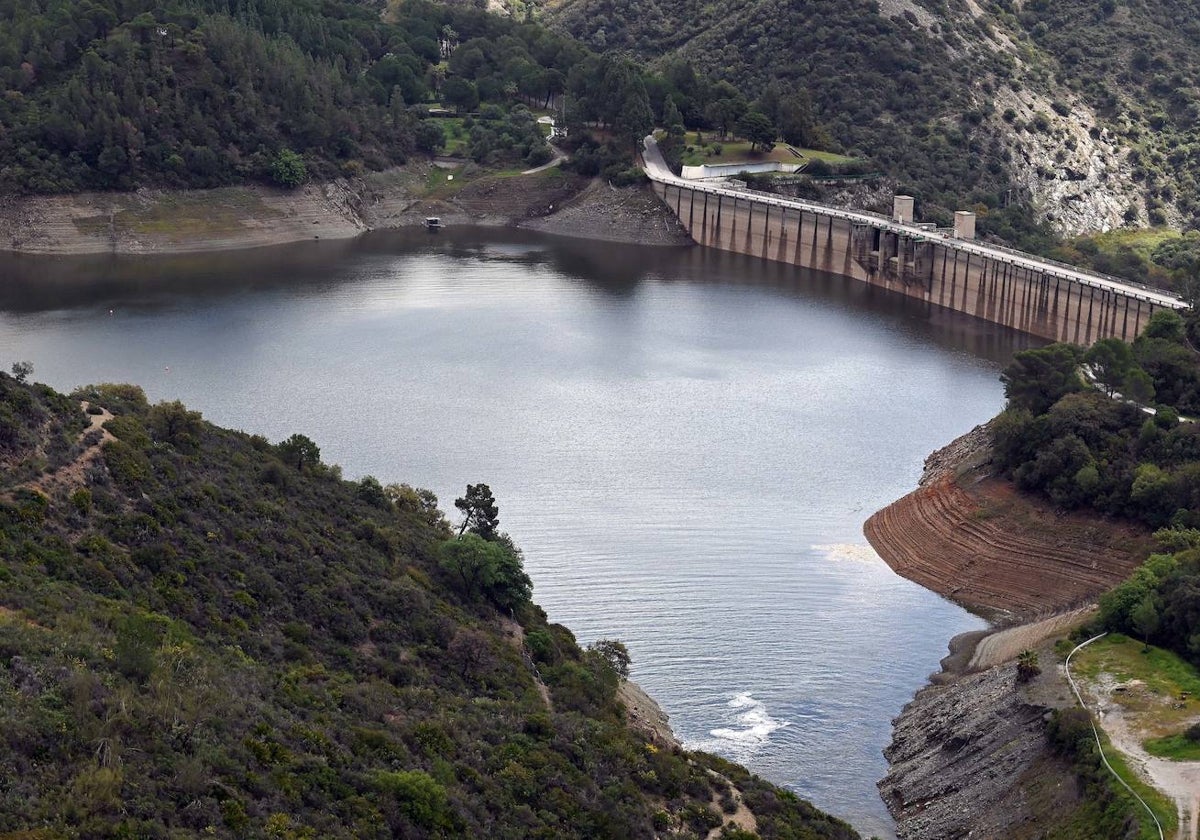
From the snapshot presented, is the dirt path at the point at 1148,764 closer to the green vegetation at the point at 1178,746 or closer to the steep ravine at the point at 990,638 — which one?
the green vegetation at the point at 1178,746

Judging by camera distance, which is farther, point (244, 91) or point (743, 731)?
point (244, 91)

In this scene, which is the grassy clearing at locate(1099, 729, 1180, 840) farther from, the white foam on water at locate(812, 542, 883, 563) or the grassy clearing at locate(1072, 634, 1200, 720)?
the white foam on water at locate(812, 542, 883, 563)

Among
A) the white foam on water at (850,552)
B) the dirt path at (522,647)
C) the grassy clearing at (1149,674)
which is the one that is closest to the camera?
the dirt path at (522,647)

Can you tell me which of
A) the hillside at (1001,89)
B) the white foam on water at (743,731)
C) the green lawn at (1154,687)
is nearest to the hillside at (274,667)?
the white foam on water at (743,731)

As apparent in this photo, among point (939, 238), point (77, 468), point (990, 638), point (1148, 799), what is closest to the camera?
point (1148, 799)

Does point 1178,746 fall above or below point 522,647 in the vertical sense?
above

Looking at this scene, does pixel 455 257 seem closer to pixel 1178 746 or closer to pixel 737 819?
pixel 737 819

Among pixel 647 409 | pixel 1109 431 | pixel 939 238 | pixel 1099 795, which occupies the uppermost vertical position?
pixel 939 238

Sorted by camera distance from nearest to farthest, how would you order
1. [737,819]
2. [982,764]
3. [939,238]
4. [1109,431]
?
[737,819] → [982,764] → [1109,431] → [939,238]

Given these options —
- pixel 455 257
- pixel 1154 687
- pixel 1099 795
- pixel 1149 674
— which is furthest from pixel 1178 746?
pixel 455 257
